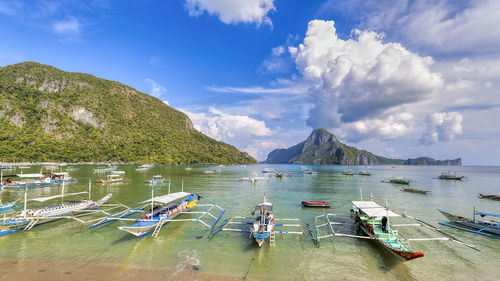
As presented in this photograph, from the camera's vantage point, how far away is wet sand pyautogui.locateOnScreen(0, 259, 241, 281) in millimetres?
13547

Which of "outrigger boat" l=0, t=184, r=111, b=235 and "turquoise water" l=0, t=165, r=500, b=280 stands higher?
"outrigger boat" l=0, t=184, r=111, b=235

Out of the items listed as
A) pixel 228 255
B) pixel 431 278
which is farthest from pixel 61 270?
pixel 431 278

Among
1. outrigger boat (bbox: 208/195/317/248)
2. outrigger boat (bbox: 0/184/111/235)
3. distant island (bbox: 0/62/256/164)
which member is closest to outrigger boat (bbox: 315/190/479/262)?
outrigger boat (bbox: 208/195/317/248)

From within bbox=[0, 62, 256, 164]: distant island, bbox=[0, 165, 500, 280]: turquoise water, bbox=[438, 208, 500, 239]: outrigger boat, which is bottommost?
bbox=[0, 165, 500, 280]: turquoise water

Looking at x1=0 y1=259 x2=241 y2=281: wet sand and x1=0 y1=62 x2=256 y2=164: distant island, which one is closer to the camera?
x1=0 y1=259 x2=241 y2=281: wet sand

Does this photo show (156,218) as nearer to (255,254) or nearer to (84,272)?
(84,272)

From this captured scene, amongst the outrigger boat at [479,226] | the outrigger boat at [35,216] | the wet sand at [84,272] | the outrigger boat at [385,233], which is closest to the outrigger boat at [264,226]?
the outrigger boat at [385,233]

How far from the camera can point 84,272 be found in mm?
14164

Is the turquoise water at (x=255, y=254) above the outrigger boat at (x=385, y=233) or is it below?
below

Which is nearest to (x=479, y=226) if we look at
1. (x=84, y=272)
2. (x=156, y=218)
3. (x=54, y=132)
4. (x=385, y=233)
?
(x=385, y=233)

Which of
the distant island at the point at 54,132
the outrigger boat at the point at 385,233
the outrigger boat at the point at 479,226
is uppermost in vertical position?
the distant island at the point at 54,132

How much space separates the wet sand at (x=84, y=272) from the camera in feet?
44.4

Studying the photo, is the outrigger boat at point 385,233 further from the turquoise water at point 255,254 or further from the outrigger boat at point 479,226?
the outrigger boat at point 479,226

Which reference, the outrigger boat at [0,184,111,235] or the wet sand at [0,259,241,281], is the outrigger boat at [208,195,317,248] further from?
the outrigger boat at [0,184,111,235]
